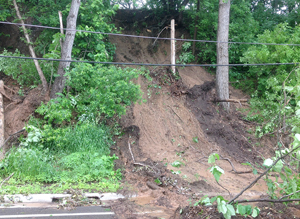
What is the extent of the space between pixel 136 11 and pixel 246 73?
25.0 feet

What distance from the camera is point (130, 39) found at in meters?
16.1

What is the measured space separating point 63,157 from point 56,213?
8.73 feet

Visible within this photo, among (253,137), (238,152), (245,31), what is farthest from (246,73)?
(238,152)

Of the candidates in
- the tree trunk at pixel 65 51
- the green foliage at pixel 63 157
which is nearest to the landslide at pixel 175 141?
the green foliage at pixel 63 157

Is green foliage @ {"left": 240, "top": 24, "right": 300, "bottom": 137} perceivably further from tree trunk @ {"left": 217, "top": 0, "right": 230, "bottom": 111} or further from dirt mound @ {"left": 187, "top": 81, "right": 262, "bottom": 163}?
tree trunk @ {"left": 217, "top": 0, "right": 230, "bottom": 111}

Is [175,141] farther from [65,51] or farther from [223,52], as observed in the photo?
[65,51]

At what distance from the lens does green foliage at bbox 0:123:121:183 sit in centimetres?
813

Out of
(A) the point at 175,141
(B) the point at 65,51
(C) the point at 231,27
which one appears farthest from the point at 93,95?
(C) the point at 231,27

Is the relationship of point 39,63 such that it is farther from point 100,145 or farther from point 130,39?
point 130,39

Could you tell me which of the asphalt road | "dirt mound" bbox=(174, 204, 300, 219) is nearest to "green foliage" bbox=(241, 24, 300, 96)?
"dirt mound" bbox=(174, 204, 300, 219)

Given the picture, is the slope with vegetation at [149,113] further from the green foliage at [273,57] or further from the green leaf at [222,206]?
the green leaf at [222,206]

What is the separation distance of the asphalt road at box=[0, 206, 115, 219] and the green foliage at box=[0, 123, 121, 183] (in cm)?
144

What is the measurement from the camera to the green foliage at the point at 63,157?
8.13m

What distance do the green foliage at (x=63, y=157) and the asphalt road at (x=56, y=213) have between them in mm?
1441
